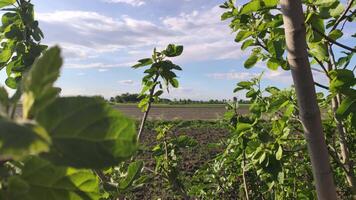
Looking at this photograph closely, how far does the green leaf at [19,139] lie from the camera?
0.32m

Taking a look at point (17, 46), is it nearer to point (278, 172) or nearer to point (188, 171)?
point (278, 172)

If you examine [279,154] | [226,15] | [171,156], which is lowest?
[171,156]

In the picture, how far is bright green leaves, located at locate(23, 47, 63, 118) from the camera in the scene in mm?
358

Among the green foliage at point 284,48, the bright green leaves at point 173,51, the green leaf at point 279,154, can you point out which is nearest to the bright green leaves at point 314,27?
the green foliage at point 284,48

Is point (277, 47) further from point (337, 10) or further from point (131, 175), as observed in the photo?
point (131, 175)

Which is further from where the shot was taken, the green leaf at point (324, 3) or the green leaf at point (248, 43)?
the green leaf at point (248, 43)

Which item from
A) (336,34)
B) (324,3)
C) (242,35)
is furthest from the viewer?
(242,35)

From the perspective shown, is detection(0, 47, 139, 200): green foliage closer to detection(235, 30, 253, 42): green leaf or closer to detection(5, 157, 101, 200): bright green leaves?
detection(5, 157, 101, 200): bright green leaves

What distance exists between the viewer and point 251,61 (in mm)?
2254

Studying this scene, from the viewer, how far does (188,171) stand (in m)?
10.8

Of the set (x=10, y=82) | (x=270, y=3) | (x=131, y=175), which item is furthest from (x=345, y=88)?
(x=10, y=82)

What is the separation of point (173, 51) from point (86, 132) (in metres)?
1.87

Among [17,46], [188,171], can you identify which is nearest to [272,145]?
[17,46]

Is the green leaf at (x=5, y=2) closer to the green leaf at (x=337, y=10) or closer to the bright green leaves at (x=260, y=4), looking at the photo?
the bright green leaves at (x=260, y=4)
